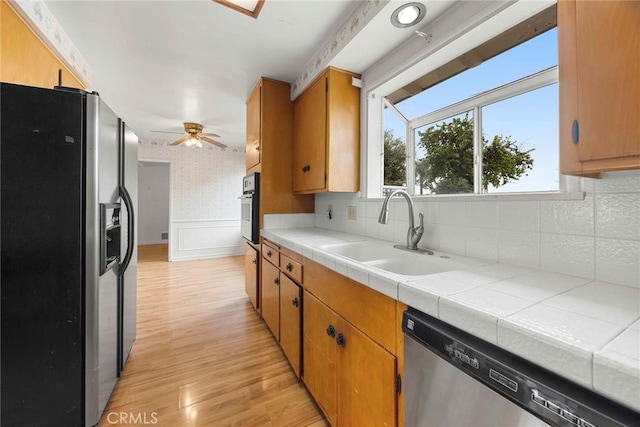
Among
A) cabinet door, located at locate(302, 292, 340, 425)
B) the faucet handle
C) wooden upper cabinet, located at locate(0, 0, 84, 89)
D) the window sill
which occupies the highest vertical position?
wooden upper cabinet, located at locate(0, 0, 84, 89)

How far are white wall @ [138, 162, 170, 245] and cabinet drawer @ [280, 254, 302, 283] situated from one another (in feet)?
19.0

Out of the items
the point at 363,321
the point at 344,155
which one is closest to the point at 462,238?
the point at 363,321

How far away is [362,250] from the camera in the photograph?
1.62 metres

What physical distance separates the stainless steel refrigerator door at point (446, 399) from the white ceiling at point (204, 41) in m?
1.55

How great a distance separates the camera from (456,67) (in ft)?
5.03

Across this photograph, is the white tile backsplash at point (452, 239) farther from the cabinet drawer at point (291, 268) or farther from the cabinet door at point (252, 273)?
the cabinet door at point (252, 273)

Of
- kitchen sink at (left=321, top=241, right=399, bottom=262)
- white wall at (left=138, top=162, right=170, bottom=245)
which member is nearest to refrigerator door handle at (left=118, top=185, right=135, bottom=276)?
kitchen sink at (left=321, top=241, right=399, bottom=262)

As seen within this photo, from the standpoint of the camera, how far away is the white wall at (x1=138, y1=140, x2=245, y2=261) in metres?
4.82

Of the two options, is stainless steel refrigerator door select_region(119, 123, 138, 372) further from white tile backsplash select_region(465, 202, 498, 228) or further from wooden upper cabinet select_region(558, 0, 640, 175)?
wooden upper cabinet select_region(558, 0, 640, 175)

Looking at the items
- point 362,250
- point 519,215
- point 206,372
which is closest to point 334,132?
point 362,250

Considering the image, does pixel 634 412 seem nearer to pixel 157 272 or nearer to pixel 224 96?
pixel 224 96

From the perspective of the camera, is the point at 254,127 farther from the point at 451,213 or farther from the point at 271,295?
the point at 451,213

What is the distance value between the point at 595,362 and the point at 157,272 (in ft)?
15.5

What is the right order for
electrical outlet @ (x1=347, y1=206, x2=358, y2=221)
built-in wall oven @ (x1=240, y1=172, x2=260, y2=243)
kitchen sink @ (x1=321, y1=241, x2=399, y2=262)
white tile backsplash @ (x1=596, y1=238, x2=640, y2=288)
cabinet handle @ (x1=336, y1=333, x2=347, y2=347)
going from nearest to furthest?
white tile backsplash @ (x1=596, y1=238, x2=640, y2=288) < cabinet handle @ (x1=336, y1=333, x2=347, y2=347) < kitchen sink @ (x1=321, y1=241, x2=399, y2=262) < electrical outlet @ (x1=347, y1=206, x2=358, y2=221) < built-in wall oven @ (x1=240, y1=172, x2=260, y2=243)
